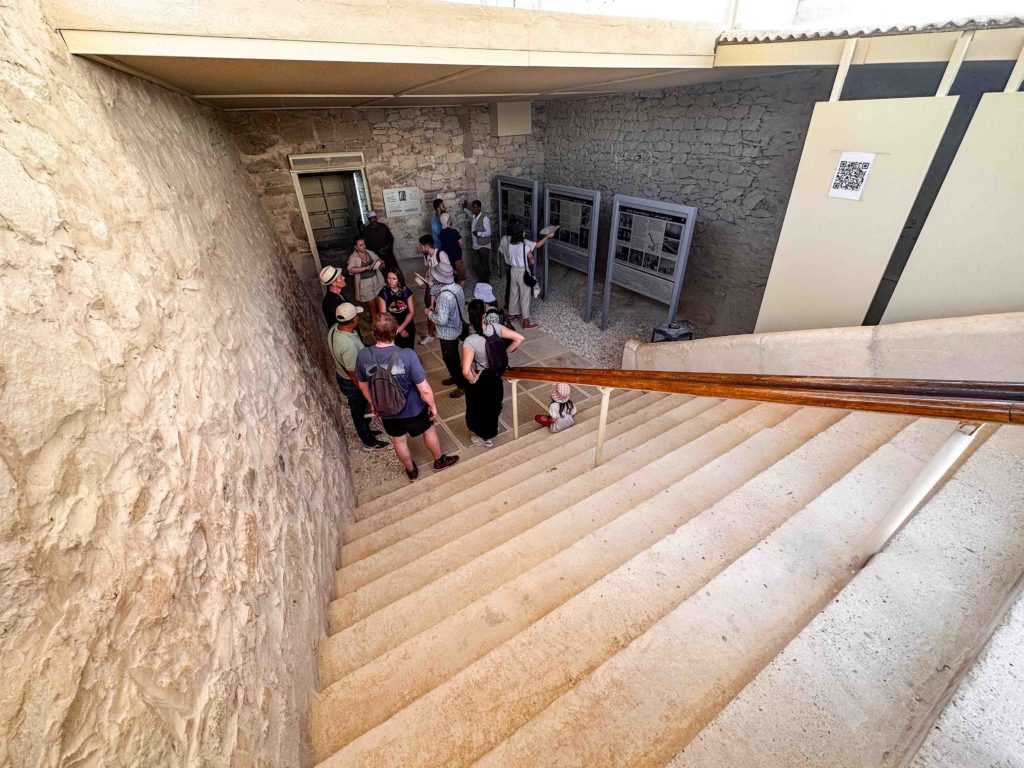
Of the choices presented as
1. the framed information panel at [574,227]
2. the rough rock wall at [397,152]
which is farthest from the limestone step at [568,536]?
the rough rock wall at [397,152]

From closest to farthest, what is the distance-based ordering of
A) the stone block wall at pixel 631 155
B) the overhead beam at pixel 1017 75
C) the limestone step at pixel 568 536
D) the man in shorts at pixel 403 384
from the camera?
the limestone step at pixel 568 536 → the overhead beam at pixel 1017 75 → the man in shorts at pixel 403 384 → the stone block wall at pixel 631 155

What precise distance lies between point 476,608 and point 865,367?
3150 millimetres

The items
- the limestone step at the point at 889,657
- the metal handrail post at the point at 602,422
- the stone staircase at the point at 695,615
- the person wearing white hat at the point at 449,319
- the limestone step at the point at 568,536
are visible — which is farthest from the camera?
the person wearing white hat at the point at 449,319

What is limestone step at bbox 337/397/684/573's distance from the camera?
2803mm

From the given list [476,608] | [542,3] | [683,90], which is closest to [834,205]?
[542,3]

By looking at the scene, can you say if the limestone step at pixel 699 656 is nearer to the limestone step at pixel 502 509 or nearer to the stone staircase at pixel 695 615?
the stone staircase at pixel 695 615

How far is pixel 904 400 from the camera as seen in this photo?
1.37m

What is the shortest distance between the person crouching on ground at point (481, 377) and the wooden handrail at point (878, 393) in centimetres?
192

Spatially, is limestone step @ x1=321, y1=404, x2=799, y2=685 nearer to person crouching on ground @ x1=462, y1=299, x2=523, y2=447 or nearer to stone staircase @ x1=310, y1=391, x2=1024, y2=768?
stone staircase @ x1=310, y1=391, x2=1024, y2=768

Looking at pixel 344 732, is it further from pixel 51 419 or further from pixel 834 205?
pixel 834 205

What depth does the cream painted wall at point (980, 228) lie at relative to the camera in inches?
111

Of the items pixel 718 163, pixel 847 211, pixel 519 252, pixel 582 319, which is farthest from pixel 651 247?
pixel 847 211

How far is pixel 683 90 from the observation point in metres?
6.16

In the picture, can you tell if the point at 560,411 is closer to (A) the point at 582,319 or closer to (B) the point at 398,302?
(B) the point at 398,302
